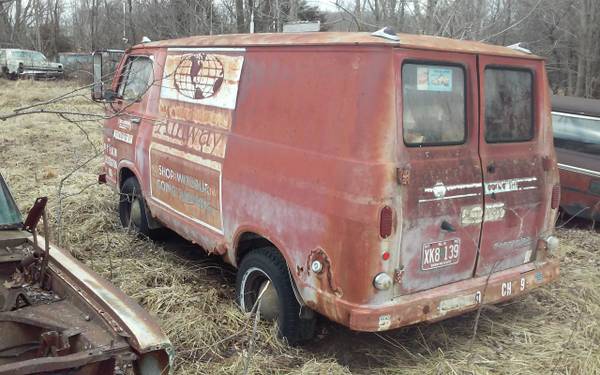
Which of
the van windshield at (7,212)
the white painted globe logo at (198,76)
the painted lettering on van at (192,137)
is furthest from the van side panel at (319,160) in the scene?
the van windshield at (7,212)

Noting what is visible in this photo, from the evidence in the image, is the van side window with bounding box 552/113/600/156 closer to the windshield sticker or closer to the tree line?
the tree line

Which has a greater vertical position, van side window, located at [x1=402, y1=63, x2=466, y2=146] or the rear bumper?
van side window, located at [x1=402, y1=63, x2=466, y2=146]

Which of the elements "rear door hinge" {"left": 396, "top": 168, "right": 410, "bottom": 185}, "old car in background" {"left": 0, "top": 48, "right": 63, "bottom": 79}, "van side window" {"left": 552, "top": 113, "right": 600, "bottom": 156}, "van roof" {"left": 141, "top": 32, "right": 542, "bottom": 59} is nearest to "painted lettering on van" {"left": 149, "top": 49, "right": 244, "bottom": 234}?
"van roof" {"left": 141, "top": 32, "right": 542, "bottom": 59}

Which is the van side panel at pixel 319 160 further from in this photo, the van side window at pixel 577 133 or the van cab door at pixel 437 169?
the van side window at pixel 577 133

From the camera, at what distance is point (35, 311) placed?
9.49 ft

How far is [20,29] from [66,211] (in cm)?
3454

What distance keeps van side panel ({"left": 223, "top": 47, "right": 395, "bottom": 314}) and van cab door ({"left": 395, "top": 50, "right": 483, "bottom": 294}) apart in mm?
156

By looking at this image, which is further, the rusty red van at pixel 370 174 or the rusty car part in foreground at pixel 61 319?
the rusty red van at pixel 370 174

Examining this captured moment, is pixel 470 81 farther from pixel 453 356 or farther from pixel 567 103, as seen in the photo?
pixel 567 103

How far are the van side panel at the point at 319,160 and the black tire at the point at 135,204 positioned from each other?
79.0 inches

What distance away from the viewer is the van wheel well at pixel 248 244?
174 inches

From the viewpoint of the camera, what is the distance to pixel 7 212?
3650mm

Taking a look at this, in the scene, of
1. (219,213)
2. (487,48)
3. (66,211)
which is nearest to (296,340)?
(219,213)

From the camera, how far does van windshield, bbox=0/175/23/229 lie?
3.60 meters
